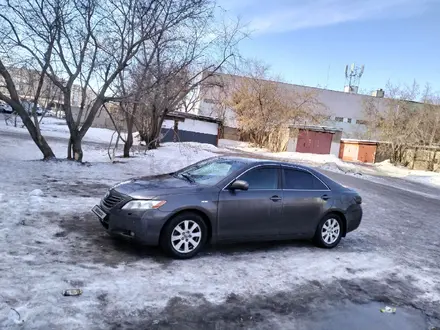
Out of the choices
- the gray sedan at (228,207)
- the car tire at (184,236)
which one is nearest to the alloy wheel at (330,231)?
the gray sedan at (228,207)

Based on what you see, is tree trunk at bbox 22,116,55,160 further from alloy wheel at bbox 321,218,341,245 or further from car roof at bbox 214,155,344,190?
alloy wheel at bbox 321,218,341,245

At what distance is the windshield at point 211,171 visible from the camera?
619 cm

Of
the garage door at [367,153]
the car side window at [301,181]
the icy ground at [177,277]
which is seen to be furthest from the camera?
the garage door at [367,153]

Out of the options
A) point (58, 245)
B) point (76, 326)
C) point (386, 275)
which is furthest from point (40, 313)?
point (386, 275)

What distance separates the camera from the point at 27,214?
6902 mm

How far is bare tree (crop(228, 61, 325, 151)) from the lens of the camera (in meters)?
49.5

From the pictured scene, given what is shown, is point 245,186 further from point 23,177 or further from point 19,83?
point 19,83

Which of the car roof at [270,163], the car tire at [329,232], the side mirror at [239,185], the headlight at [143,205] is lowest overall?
the car tire at [329,232]

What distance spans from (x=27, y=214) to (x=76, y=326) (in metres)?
3.97

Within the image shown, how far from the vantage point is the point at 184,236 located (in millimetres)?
5613

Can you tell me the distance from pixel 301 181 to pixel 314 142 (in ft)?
135

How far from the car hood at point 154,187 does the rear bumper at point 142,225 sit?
0.26m

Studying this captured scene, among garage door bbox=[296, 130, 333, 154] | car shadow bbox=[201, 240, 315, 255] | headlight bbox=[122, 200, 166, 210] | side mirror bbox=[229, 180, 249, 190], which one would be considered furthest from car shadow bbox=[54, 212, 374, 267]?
garage door bbox=[296, 130, 333, 154]

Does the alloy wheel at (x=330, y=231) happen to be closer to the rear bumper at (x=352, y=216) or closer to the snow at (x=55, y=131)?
the rear bumper at (x=352, y=216)
